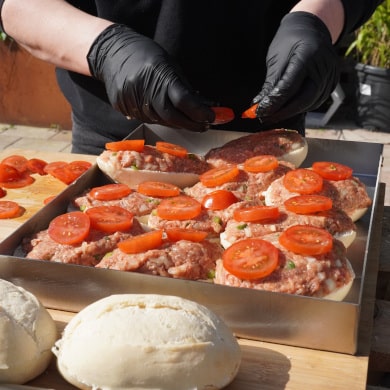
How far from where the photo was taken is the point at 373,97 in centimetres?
681

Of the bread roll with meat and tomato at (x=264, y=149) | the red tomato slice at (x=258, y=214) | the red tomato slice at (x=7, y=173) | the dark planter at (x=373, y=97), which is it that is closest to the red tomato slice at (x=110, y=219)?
the red tomato slice at (x=258, y=214)

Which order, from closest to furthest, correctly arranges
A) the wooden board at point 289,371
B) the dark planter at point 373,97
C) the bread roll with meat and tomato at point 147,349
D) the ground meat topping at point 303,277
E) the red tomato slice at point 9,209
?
the bread roll with meat and tomato at point 147,349, the wooden board at point 289,371, the ground meat topping at point 303,277, the red tomato slice at point 9,209, the dark planter at point 373,97

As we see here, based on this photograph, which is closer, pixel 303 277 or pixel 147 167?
pixel 303 277

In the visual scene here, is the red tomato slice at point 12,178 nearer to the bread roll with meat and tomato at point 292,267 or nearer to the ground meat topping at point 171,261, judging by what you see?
the ground meat topping at point 171,261

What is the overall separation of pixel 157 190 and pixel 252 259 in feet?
2.31

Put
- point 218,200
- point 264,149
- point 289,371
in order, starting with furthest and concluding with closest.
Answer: point 264,149, point 218,200, point 289,371

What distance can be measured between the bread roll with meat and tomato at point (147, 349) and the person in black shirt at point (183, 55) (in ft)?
3.47

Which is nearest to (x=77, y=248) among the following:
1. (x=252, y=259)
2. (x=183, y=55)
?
(x=252, y=259)

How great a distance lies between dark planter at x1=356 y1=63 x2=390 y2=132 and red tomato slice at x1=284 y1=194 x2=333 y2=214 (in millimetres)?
4941

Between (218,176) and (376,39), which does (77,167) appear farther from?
(376,39)

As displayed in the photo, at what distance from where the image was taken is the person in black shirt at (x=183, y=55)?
235cm

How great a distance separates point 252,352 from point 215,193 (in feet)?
2.53

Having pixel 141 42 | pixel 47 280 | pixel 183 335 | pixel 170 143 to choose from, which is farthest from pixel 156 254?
pixel 170 143

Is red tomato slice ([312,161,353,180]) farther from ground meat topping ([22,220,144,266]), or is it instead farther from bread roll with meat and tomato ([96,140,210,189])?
ground meat topping ([22,220,144,266])
